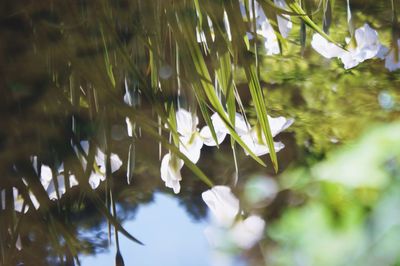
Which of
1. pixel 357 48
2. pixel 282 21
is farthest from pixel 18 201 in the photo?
pixel 357 48

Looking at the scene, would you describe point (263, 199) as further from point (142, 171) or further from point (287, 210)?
point (142, 171)

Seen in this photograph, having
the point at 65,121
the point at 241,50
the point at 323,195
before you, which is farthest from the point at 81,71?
the point at 323,195

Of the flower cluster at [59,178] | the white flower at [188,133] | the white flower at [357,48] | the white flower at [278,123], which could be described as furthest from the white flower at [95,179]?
the white flower at [357,48]

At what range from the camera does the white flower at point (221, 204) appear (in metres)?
0.78

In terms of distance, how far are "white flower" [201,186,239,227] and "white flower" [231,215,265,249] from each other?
4 cm

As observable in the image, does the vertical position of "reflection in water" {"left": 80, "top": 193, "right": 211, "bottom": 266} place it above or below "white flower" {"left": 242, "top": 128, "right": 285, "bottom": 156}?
below

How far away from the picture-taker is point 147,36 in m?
0.62

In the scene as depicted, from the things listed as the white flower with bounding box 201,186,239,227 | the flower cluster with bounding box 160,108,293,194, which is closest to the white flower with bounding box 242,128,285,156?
the flower cluster with bounding box 160,108,293,194

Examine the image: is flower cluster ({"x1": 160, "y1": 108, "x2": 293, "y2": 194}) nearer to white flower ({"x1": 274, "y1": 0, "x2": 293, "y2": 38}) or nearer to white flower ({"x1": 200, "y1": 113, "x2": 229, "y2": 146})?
white flower ({"x1": 200, "y1": 113, "x2": 229, "y2": 146})

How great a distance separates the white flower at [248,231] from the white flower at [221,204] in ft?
0.12

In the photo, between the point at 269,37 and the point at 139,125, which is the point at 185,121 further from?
the point at 269,37

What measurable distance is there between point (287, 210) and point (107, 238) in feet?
1.24

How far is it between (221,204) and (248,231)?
0.12m

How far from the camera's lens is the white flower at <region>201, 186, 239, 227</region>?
780 millimetres
